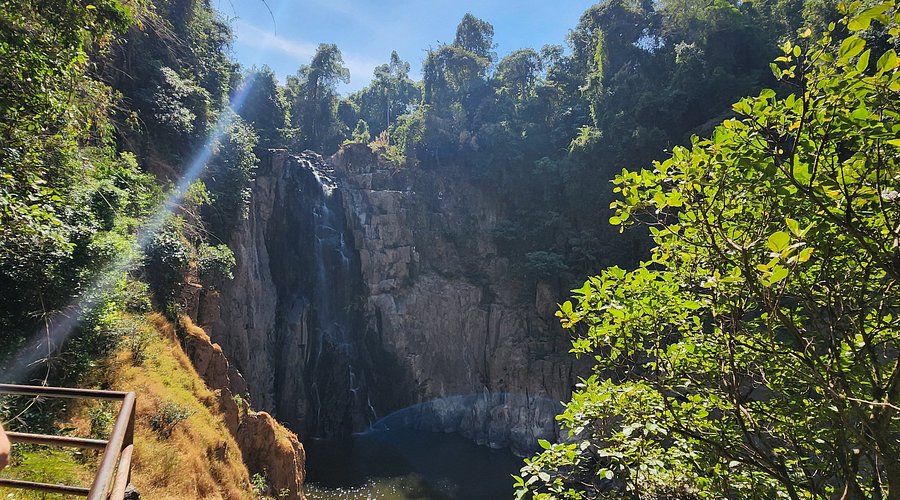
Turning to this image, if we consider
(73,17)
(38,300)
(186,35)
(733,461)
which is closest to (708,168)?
(733,461)

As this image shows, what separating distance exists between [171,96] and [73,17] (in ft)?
38.0

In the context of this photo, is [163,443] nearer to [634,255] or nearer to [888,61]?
[888,61]

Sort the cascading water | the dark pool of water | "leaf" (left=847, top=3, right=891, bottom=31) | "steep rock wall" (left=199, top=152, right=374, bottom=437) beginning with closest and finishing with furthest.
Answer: "leaf" (left=847, top=3, right=891, bottom=31) → the dark pool of water → "steep rock wall" (left=199, top=152, right=374, bottom=437) → the cascading water

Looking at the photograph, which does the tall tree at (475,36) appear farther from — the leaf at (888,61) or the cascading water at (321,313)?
the leaf at (888,61)

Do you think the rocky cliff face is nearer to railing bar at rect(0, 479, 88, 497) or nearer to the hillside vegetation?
the hillside vegetation

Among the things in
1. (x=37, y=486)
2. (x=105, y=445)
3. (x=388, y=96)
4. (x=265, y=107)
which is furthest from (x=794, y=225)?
(x=388, y=96)

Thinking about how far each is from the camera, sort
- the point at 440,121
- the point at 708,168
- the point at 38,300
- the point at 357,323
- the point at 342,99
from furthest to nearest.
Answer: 1. the point at 342,99
2. the point at 440,121
3. the point at 357,323
4. the point at 38,300
5. the point at 708,168

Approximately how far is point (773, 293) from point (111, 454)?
3899 millimetres

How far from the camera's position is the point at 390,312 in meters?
24.8

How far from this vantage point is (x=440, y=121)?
29.8 meters

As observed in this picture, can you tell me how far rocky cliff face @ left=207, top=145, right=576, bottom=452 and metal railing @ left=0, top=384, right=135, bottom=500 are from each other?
18.6m

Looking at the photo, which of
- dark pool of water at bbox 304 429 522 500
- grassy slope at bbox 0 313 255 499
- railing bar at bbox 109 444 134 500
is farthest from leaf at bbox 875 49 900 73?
dark pool of water at bbox 304 429 522 500

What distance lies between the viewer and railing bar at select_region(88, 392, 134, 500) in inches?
67.9

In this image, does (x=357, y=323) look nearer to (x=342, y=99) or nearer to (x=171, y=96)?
(x=171, y=96)
